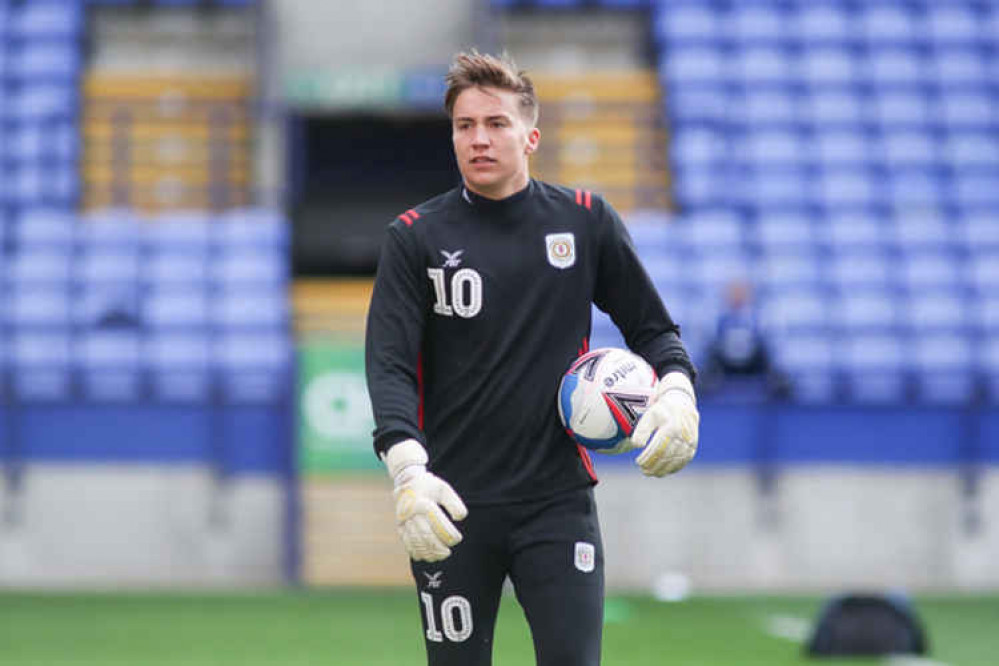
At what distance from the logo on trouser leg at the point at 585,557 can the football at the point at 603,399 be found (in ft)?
0.92

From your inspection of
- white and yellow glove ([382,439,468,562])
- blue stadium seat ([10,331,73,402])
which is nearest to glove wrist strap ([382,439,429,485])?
white and yellow glove ([382,439,468,562])

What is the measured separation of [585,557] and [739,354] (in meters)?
9.83

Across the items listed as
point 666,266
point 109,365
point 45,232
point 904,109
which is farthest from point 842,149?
point 45,232

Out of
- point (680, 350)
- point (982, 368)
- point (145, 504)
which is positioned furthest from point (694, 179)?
point (680, 350)

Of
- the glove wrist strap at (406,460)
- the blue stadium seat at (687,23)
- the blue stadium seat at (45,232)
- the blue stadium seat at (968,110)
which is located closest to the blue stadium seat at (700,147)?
the blue stadium seat at (687,23)

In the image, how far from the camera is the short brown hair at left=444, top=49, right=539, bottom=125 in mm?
4379

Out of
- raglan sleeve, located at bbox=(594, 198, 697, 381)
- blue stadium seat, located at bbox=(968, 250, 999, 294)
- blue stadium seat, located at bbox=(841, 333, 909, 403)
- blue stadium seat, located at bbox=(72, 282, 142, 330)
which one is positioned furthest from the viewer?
blue stadium seat, located at bbox=(968, 250, 999, 294)

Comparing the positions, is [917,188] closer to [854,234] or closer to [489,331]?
[854,234]

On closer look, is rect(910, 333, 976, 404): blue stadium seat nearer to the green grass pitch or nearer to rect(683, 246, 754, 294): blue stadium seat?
rect(683, 246, 754, 294): blue stadium seat

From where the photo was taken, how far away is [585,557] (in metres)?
4.45

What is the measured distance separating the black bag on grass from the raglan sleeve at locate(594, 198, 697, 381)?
5.04 m

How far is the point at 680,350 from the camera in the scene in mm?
4629

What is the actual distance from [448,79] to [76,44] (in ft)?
47.3

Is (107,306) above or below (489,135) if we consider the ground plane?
below
